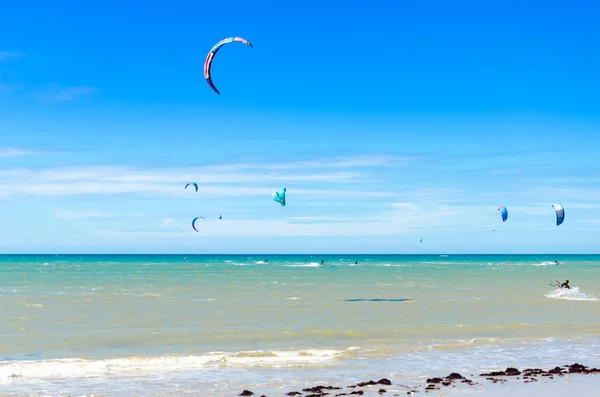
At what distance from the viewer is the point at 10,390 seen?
1375 centimetres

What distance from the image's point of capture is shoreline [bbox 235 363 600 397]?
42.9 feet

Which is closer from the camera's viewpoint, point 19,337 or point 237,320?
point 19,337

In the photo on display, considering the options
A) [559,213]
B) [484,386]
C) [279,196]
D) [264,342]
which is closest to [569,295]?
[559,213]

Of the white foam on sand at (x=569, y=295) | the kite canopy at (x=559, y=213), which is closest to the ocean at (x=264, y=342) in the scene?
the white foam on sand at (x=569, y=295)

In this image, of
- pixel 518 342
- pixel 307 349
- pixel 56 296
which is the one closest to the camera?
pixel 307 349

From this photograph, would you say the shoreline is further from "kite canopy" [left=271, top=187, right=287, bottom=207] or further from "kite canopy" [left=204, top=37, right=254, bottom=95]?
"kite canopy" [left=271, top=187, right=287, bottom=207]

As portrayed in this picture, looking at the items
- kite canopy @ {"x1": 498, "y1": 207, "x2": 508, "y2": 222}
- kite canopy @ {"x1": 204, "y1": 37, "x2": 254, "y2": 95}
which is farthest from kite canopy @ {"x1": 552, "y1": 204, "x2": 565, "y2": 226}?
kite canopy @ {"x1": 204, "y1": 37, "x2": 254, "y2": 95}

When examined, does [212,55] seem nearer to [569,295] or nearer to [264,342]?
[264,342]

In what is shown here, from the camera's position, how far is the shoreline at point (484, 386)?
1307 cm

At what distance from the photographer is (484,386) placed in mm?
13648

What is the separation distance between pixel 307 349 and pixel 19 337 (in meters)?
9.22

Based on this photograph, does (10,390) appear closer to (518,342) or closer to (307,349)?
(307,349)

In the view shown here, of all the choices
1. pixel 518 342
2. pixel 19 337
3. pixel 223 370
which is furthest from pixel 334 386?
pixel 19 337

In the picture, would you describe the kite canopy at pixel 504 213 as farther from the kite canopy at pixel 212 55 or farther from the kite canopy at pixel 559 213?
the kite canopy at pixel 212 55
